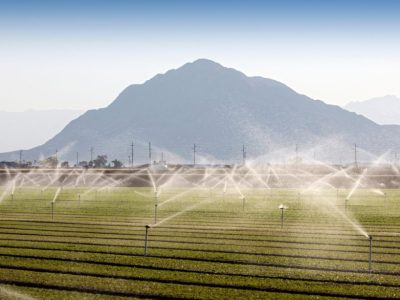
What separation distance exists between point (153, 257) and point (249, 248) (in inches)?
187

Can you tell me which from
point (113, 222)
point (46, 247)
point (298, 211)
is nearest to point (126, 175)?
point (298, 211)

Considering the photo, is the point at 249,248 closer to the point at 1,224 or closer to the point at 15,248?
the point at 15,248

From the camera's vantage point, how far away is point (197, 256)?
23.0 metres

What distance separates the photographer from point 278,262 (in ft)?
72.3

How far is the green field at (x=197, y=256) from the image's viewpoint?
1762 cm

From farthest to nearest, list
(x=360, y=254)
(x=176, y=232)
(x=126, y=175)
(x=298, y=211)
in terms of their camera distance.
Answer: (x=126, y=175), (x=298, y=211), (x=176, y=232), (x=360, y=254)

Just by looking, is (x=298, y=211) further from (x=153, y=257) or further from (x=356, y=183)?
(x=356, y=183)

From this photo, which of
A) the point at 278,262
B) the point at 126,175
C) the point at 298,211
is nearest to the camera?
the point at 278,262

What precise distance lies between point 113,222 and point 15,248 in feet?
37.9

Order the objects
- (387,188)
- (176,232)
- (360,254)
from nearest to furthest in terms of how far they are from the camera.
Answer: (360,254) < (176,232) < (387,188)

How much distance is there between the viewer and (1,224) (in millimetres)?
33938

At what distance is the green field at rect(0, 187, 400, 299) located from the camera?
17625 mm

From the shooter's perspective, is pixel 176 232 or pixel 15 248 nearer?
pixel 15 248

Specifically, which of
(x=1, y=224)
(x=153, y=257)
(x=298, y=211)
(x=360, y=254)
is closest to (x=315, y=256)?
(x=360, y=254)
